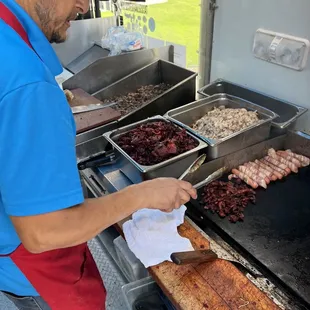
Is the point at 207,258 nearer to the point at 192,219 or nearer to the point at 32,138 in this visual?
the point at 192,219

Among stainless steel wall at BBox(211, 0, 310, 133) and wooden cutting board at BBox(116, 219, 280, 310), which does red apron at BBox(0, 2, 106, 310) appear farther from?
stainless steel wall at BBox(211, 0, 310, 133)

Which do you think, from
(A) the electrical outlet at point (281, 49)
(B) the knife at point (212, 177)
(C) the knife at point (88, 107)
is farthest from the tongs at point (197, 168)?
(C) the knife at point (88, 107)

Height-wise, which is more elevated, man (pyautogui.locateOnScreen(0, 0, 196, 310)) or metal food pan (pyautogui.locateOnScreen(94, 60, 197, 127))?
man (pyautogui.locateOnScreen(0, 0, 196, 310))

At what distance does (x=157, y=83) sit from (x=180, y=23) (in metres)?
0.46

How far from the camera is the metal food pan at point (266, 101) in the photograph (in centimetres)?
161

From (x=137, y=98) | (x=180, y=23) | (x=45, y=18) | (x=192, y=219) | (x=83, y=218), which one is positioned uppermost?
(x=45, y=18)

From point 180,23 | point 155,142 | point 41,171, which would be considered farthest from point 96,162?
Answer: point 180,23

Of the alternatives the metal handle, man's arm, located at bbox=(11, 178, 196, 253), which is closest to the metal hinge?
the metal handle

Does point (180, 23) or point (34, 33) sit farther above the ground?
point (34, 33)

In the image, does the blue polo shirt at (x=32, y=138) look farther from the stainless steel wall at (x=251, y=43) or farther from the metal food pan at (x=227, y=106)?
the stainless steel wall at (x=251, y=43)

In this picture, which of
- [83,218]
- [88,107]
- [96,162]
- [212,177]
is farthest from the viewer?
[88,107]

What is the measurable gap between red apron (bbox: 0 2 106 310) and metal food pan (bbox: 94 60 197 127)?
35.4 inches

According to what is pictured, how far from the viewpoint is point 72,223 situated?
684 millimetres

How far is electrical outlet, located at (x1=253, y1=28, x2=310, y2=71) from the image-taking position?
1.54m
